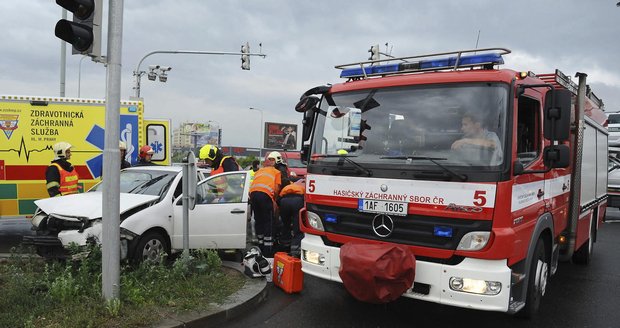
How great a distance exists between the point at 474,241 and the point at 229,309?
2503 mm

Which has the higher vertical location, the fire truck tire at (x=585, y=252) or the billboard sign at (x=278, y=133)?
the billboard sign at (x=278, y=133)

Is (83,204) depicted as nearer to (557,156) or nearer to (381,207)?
(381,207)

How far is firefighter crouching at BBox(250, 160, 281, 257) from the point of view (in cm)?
682

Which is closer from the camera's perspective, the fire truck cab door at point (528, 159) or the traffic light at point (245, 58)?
the fire truck cab door at point (528, 159)

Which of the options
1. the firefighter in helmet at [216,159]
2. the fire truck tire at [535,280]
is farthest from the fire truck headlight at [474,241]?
the firefighter in helmet at [216,159]

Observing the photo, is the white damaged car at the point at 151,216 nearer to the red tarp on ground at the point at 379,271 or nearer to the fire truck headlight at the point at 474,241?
the red tarp on ground at the point at 379,271

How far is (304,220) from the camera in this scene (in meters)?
5.18

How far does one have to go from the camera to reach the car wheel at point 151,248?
5859 millimetres

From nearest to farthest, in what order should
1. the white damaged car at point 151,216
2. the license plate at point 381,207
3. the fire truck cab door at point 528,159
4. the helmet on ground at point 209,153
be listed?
the fire truck cab door at point 528,159 → the license plate at point 381,207 → the white damaged car at point 151,216 → the helmet on ground at point 209,153

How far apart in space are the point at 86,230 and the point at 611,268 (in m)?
7.95

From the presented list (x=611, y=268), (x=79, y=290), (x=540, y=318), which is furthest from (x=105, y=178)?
(x=611, y=268)

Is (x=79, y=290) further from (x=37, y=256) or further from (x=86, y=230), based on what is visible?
(x=37, y=256)

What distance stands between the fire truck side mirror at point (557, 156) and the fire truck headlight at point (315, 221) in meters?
2.25

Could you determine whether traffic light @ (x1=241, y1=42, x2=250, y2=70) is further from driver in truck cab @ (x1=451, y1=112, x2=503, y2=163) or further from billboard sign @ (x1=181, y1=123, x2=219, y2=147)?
billboard sign @ (x1=181, y1=123, x2=219, y2=147)
